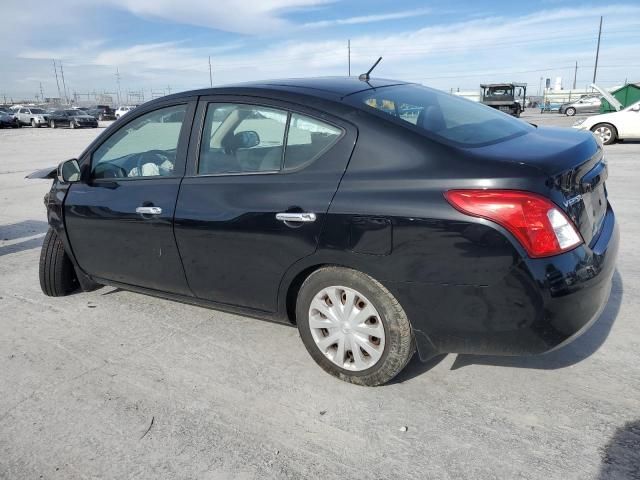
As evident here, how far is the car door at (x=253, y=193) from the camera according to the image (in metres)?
2.68

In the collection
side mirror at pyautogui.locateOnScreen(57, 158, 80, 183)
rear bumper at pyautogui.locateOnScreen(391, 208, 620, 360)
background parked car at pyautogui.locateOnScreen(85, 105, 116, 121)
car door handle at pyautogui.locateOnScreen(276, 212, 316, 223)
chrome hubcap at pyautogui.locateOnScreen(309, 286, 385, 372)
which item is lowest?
background parked car at pyautogui.locateOnScreen(85, 105, 116, 121)

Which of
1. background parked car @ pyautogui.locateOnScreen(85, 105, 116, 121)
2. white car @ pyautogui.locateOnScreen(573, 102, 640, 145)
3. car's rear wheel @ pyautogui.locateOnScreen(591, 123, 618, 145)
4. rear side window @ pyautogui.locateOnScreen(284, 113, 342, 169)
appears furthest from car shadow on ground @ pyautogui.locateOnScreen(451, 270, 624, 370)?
background parked car @ pyautogui.locateOnScreen(85, 105, 116, 121)

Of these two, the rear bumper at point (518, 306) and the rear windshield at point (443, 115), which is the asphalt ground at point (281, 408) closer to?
the rear bumper at point (518, 306)

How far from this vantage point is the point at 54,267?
13.9ft

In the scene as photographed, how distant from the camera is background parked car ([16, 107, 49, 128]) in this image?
137ft

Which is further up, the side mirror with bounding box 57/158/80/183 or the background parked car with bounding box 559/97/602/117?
the side mirror with bounding box 57/158/80/183

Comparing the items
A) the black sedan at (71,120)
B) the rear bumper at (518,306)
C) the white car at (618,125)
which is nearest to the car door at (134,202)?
the rear bumper at (518,306)

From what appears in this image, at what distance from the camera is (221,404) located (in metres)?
2.72

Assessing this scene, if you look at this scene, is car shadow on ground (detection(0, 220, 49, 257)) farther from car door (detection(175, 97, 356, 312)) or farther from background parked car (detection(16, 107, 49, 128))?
background parked car (detection(16, 107, 49, 128))

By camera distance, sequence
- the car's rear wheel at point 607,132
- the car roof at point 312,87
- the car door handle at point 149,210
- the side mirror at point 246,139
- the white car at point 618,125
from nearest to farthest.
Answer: the car roof at point 312,87, the side mirror at point 246,139, the car door handle at point 149,210, the white car at point 618,125, the car's rear wheel at point 607,132

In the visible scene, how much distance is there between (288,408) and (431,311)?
2.93 feet

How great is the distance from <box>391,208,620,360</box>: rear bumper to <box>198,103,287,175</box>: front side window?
1087 mm

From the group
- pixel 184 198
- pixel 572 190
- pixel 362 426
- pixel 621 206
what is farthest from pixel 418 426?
pixel 621 206

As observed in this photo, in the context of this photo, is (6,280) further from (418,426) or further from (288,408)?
(418,426)
